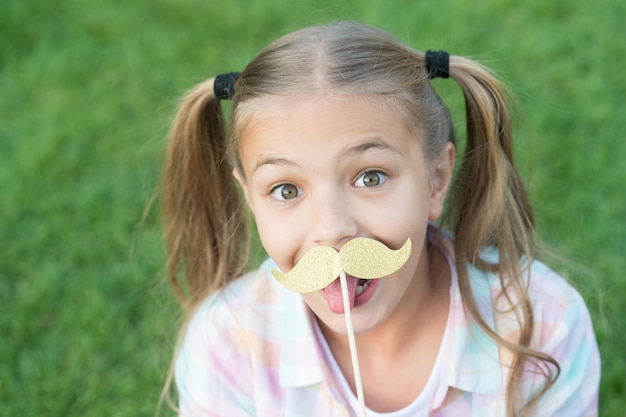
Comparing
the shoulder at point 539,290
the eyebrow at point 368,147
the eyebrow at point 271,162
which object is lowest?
the shoulder at point 539,290

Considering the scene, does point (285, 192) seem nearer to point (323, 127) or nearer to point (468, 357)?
point (323, 127)

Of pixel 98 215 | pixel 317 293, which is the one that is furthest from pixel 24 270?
pixel 317 293

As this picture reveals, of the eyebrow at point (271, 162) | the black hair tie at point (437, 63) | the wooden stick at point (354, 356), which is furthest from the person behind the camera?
the black hair tie at point (437, 63)

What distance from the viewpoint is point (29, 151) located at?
297 centimetres

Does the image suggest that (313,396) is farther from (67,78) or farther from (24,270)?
(67,78)

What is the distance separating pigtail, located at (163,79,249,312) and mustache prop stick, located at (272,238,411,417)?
491 mm

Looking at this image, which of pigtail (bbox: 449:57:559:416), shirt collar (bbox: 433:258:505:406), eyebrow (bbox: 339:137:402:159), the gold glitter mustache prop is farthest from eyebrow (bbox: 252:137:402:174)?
shirt collar (bbox: 433:258:505:406)

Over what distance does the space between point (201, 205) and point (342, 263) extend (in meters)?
0.62

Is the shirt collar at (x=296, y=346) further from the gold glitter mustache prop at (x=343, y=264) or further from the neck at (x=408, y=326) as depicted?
the gold glitter mustache prop at (x=343, y=264)

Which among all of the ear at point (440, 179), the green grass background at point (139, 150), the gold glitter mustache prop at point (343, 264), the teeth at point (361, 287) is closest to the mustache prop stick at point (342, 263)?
the gold glitter mustache prop at point (343, 264)

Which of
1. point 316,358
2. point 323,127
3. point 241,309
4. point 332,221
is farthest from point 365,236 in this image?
point 241,309

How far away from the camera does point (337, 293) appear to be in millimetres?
1471

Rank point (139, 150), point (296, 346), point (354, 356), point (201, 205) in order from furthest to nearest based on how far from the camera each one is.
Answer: point (139, 150) < point (201, 205) < point (296, 346) < point (354, 356)

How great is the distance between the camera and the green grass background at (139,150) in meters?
2.33
